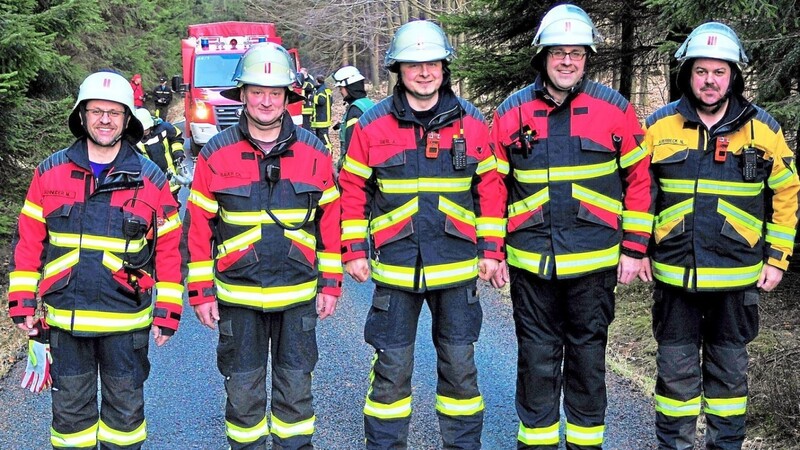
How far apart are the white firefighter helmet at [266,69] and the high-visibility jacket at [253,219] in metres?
0.21

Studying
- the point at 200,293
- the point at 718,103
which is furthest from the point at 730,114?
the point at 200,293

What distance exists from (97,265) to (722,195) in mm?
3349

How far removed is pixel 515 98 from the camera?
446 cm

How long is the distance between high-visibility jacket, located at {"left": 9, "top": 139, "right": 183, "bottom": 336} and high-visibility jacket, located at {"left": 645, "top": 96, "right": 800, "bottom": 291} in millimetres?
2848

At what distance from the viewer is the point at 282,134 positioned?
4207 mm

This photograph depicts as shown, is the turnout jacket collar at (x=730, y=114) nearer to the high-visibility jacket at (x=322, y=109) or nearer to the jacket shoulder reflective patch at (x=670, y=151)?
the jacket shoulder reflective patch at (x=670, y=151)

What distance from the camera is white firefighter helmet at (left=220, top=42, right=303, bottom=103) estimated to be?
414cm

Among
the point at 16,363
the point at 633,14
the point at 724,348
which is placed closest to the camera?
the point at 724,348

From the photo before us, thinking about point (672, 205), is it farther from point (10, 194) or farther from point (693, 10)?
point (10, 194)

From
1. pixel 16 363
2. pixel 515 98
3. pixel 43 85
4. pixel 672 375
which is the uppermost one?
pixel 43 85

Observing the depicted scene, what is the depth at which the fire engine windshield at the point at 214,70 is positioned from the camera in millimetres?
19061

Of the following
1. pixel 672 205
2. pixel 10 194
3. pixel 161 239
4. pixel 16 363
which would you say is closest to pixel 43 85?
pixel 10 194

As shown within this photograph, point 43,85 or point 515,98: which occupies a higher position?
point 43,85

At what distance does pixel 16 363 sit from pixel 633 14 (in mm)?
7229
